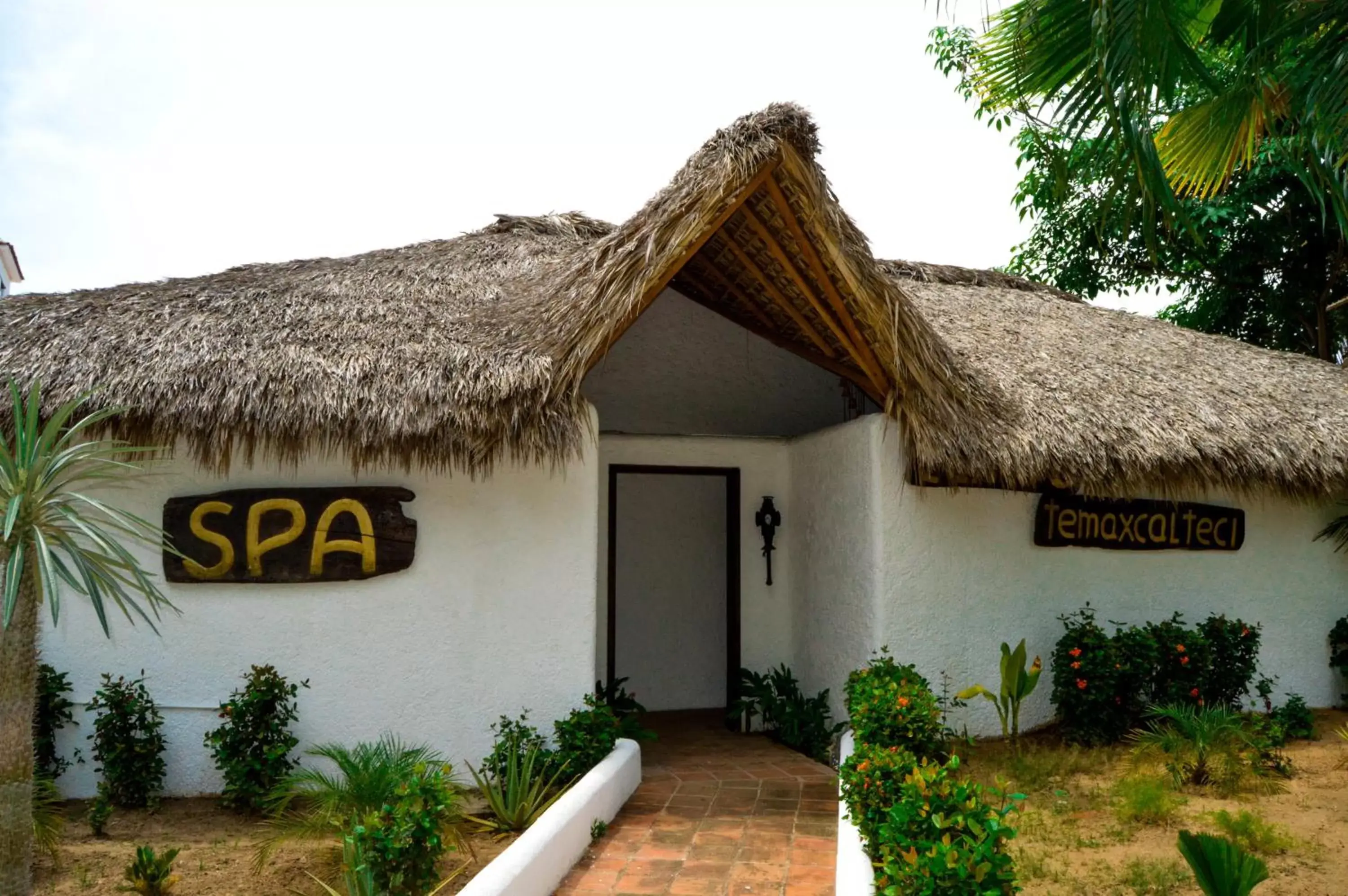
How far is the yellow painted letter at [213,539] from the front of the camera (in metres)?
5.85

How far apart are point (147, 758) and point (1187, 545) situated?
311 inches

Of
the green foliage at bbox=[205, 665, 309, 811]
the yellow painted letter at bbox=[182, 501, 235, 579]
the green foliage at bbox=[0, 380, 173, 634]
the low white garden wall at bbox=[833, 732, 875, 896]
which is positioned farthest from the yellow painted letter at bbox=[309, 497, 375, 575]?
the low white garden wall at bbox=[833, 732, 875, 896]

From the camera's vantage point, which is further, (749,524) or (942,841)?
(749,524)

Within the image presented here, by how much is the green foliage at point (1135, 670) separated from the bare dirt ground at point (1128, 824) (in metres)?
0.28

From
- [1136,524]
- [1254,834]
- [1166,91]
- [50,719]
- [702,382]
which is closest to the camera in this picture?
[1166,91]

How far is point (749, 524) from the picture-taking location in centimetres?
818

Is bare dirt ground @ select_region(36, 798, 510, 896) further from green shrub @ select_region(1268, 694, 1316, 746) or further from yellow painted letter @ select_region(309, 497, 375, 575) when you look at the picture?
green shrub @ select_region(1268, 694, 1316, 746)

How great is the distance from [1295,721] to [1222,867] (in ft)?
17.3

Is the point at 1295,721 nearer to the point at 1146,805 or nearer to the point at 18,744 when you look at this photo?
the point at 1146,805

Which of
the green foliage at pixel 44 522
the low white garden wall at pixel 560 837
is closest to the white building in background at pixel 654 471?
the low white garden wall at pixel 560 837

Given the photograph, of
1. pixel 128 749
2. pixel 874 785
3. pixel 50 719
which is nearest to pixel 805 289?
pixel 874 785

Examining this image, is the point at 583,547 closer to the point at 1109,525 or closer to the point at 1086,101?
the point at 1086,101

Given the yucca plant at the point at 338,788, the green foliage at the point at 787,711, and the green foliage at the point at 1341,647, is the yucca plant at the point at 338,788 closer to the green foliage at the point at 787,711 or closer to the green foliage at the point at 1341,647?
the green foliage at the point at 787,711

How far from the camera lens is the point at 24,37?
8641 millimetres
